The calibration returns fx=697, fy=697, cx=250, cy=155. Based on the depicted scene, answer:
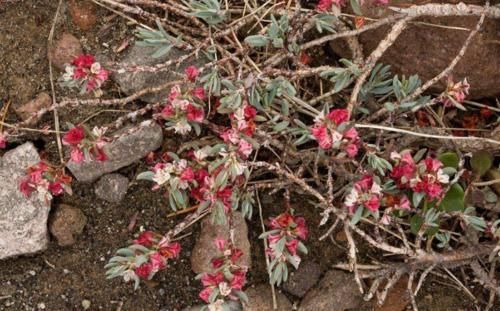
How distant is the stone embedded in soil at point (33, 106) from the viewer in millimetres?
3523

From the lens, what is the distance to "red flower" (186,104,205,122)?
3188 mm

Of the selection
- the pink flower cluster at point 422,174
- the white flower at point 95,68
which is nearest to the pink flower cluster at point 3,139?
the white flower at point 95,68

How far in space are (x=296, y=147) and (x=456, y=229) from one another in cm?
96

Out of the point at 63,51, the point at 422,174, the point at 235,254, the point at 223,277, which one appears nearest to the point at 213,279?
the point at 223,277

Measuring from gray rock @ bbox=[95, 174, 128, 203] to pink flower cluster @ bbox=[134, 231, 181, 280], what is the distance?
0.38 metres

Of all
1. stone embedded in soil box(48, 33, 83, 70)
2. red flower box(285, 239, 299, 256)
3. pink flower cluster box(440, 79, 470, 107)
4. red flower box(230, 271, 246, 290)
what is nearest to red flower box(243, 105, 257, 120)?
red flower box(285, 239, 299, 256)

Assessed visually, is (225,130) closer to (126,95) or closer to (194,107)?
(194,107)

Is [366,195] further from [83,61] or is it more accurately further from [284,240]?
[83,61]

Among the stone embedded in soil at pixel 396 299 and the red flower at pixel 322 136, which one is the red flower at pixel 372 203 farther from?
the stone embedded in soil at pixel 396 299

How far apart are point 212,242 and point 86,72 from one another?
1040 millimetres

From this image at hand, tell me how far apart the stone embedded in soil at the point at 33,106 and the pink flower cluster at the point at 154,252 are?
0.87m

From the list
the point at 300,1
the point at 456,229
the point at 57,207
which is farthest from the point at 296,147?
the point at 57,207

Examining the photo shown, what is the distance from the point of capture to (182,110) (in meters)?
3.16

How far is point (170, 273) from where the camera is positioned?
3574mm
